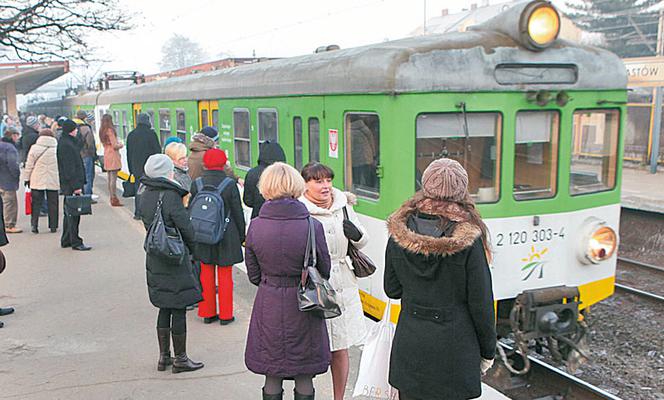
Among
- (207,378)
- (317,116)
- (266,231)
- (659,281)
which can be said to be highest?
(317,116)

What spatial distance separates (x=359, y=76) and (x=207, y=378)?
2.71 meters

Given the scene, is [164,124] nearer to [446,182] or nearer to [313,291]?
[313,291]

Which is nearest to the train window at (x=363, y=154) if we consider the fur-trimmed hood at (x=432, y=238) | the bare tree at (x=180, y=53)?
the fur-trimmed hood at (x=432, y=238)

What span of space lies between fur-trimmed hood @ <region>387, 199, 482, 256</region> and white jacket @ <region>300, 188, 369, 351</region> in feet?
3.00

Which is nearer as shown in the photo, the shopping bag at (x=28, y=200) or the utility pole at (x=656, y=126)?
the shopping bag at (x=28, y=200)

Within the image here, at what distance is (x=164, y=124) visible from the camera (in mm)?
13406

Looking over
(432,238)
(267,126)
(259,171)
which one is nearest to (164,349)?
(259,171)

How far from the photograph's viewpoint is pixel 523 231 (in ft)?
18.8

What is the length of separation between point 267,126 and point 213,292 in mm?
2499

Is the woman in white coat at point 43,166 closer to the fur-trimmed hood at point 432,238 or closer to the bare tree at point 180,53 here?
the fur-trimmed hood at point 432,238

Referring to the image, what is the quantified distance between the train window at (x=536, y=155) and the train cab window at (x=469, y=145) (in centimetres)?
21

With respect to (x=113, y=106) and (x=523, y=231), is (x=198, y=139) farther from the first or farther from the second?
(x=113, y=106)

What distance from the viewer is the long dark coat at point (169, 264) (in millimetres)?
4949

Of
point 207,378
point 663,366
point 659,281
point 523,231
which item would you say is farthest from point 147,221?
point 659,281
